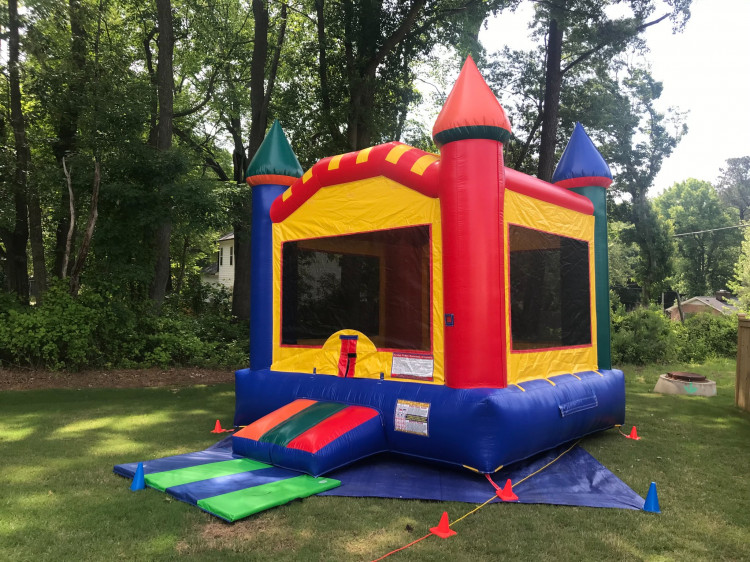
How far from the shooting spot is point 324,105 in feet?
42.7

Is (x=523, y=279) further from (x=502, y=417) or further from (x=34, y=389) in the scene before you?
(x=34, y=389)

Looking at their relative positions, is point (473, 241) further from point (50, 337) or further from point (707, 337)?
point (707, 337)

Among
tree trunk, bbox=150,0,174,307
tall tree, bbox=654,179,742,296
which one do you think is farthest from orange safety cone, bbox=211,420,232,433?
tall tree, bbox=654,179,742,296

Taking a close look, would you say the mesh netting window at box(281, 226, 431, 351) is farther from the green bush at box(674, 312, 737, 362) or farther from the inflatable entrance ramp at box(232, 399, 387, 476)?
the green bush at box(674, 312, 737, 362)

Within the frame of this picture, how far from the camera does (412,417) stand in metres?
4.54

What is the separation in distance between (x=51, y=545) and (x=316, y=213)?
142 inches

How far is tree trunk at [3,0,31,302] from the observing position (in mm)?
10227

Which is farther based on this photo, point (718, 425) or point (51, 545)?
point (718, 425)

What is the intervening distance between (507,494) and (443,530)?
32.9 inches

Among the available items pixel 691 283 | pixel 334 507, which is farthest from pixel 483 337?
pixel 691 283

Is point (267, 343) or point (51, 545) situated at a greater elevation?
point (267, 343)

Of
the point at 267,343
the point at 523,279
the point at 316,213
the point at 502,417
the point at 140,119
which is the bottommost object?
the point at 502,417

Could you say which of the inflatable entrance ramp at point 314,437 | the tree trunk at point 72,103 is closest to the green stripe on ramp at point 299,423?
the inflatable entrance ramp at point 314,437

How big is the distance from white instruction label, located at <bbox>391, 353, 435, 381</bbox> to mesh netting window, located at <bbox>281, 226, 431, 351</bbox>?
0.08 m
